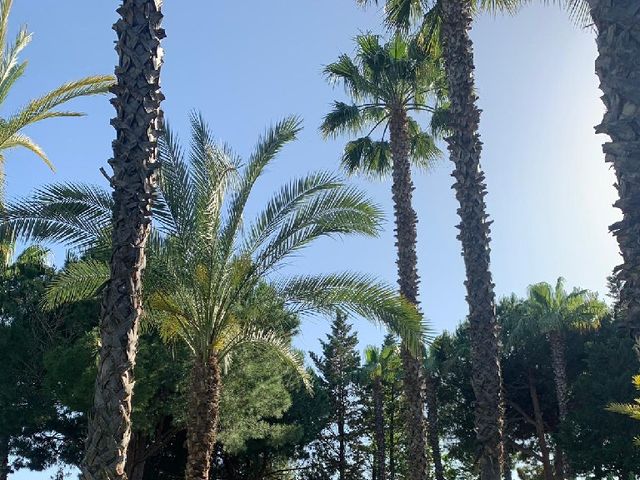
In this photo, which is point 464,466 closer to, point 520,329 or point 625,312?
point 520,329

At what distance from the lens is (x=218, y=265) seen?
11.7 meters

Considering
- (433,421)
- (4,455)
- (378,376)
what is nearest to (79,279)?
(4,455)

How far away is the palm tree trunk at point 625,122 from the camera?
16.6 feet

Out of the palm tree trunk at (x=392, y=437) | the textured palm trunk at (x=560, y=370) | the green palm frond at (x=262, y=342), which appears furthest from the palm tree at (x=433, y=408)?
the green palm frond at (x=262, y=342)

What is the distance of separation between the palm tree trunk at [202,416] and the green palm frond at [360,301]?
1.92 m

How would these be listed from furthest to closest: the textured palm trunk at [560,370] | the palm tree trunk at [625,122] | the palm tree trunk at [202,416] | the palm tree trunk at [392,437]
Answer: the palm tree trunk at [392,437], the textured palm trunk at [560,370], the palm tree trunk at [202,416], the palm tree trunk at [625,122]

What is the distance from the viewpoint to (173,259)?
37.7 ft

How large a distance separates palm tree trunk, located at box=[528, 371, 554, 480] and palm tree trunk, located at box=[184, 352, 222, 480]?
25742mm

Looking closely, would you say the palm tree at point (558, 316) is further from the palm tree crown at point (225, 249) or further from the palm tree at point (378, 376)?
the palm tree crown at point (225, 249)

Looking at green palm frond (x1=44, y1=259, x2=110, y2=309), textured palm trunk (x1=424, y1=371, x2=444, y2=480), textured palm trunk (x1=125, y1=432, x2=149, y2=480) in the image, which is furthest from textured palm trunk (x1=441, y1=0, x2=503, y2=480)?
textured palm trunk (x1=424, y1=371, x2=444, y2=480)

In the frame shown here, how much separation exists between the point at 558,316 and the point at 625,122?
26.5 m

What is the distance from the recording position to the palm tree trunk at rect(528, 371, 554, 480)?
108 feet

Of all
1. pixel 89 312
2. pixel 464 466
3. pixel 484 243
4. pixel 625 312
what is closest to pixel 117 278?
pixel 625 312

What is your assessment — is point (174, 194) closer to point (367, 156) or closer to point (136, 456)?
point (367, 156)
